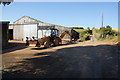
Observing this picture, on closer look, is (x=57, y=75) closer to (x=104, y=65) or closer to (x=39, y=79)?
(x=39, y=79)

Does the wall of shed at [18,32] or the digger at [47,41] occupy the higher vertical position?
the wall of shed at [18,32]

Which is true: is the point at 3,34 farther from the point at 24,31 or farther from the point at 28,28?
the point at 24,31

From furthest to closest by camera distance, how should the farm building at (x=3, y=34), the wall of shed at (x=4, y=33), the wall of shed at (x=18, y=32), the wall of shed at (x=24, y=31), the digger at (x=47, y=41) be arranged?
the wall of shed at (x=18, y=32) < the wall of shed at (x=24, y=31) < the wall of shed at (x=4, y=33) < the farm building at (x=3, y=34) < the digger at (x=47, y=41)

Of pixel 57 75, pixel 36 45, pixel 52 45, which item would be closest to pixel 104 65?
pixel 57 75

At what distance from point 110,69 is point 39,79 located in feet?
11.6

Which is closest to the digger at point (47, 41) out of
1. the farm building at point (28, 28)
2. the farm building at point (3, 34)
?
the farm building at point (3, 34)

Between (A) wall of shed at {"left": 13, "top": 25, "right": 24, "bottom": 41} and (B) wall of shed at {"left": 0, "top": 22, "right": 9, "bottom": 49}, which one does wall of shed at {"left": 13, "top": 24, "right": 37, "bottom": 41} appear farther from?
(B) wall of shed at {"left": 0, "top": 22, "right": 9, "bottom": 49}

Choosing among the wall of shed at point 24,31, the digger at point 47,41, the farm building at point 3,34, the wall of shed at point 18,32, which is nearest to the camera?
the digger at point 47,41

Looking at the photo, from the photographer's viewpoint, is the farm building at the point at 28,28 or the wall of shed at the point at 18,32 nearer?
the farm building at the point at 28,28

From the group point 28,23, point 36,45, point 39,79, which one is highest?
point 28,23

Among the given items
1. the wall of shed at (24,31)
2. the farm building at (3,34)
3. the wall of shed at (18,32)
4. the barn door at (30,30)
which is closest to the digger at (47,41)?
the farm building at (3,34)

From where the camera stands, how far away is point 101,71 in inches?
284

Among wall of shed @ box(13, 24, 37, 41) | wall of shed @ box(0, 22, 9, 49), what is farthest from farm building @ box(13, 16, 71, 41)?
wall of shed @ box(0, 22, 9, 49)

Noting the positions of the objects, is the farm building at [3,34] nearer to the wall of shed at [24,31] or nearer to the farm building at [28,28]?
the farm building at [28,28]
